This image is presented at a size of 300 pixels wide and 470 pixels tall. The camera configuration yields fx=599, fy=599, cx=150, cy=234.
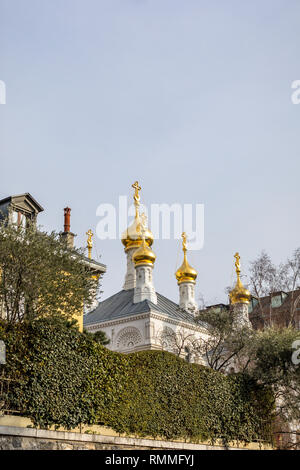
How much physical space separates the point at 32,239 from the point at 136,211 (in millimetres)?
34039

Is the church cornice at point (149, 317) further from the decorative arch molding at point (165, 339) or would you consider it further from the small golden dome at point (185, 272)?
the small golden dome at point (185, 272)

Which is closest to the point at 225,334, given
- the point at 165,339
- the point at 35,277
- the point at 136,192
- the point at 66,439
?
the point at 165,339

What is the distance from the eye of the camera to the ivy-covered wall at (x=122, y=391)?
48.2 ft

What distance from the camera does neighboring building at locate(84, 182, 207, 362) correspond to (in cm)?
4041

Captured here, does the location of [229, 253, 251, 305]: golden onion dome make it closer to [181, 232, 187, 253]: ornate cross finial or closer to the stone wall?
[181, 232, 187, 253]: ornate cross finial

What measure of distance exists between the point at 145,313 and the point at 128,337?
2187 mm

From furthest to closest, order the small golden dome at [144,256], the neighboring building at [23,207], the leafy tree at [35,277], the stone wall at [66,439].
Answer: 1. the small golden dome at [144,256]
2. the neighboring building at [23,207]
3. the leafy tree at [35,277]
4. the stone wall at [66,439]

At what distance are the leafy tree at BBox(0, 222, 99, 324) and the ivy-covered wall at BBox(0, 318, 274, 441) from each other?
2.83 ft

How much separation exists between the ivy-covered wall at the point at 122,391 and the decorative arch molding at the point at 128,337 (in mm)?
18022

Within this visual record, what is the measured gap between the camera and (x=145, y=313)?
134 feet

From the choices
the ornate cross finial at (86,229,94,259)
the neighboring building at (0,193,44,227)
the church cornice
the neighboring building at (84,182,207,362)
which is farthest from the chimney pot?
the ornate cross finial at (86,229,94,259)

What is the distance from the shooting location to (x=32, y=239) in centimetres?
1777

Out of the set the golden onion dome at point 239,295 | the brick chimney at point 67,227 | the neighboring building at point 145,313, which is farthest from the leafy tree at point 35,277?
the golden onion dome at point 239,295

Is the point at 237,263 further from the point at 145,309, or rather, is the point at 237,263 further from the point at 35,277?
the point at 35,277
